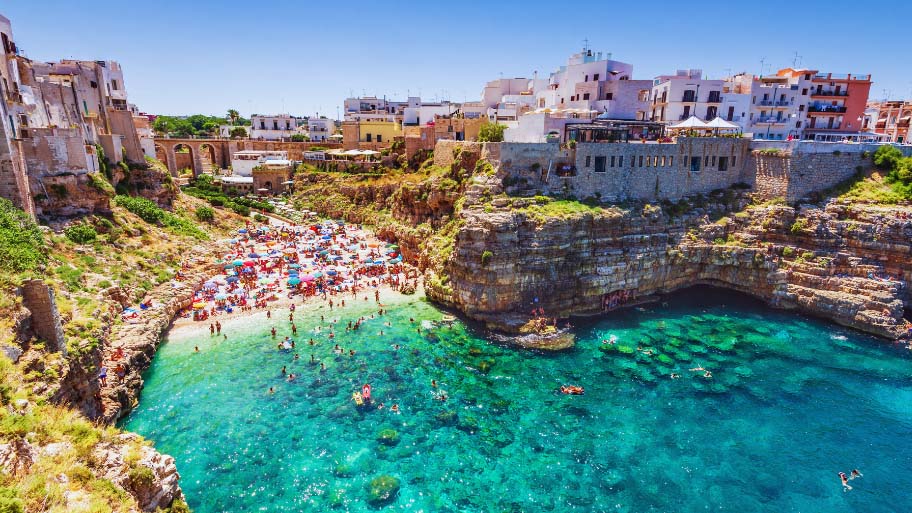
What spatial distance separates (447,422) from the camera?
2175 cm

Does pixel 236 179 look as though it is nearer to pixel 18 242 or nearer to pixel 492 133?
pixel 492 133

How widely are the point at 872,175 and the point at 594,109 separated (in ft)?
74.6

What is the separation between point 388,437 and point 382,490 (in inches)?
118

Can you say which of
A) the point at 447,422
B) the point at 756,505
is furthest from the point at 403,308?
the point at 756,505

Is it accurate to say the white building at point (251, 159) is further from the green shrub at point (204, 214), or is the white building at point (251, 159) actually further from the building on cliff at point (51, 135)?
the building on cliff at point (51, 135)

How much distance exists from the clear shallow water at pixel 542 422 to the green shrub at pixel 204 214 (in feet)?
69.2

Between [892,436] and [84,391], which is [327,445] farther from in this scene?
[892,436]

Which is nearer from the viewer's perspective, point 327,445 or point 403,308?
point 327,445

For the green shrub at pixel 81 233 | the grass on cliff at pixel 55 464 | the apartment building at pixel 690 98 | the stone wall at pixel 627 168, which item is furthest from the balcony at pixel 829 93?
the green shrub at pixel 81 233

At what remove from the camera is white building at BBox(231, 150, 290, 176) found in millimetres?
63562

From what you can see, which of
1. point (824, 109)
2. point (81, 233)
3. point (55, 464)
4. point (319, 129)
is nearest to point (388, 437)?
point (55, 464)

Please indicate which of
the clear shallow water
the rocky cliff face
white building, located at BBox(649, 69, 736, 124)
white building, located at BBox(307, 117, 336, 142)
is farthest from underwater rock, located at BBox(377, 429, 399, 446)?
white building, located at BBox(307, 117, 336, 142)

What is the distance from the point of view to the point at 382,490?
1770cm

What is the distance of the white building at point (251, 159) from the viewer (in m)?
63.6
